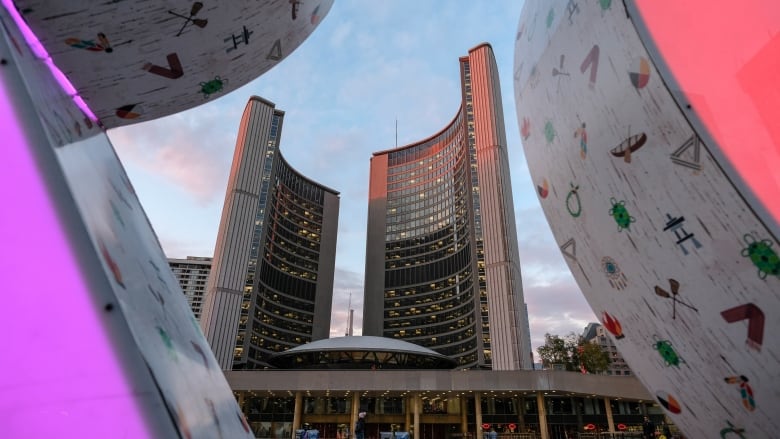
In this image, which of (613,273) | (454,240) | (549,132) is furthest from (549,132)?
(454,240)

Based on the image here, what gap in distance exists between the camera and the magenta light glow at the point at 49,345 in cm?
109

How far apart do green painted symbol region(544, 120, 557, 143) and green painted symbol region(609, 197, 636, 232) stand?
0.74 metres

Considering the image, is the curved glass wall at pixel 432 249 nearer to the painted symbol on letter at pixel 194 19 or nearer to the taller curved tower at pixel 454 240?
the taller curved tower at pixel 454 240

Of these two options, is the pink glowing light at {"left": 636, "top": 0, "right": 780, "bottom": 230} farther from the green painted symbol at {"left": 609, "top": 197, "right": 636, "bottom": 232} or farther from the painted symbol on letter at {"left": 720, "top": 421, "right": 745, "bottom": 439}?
the painted symbol on letter at {"left": 720, "top": 421, "right": 745, "bottom": 439}

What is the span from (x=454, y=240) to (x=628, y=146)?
96188 mm

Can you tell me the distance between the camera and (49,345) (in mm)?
1135

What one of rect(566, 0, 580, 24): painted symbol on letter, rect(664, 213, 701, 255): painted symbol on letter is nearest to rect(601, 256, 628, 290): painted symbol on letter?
rect(664, 213, 701, 255): painted symbol on letter

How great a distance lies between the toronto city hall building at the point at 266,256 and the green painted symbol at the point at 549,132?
2189 inches

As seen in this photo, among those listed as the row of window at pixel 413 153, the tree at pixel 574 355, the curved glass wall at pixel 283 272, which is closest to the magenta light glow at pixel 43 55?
the tree at pixel 574 355

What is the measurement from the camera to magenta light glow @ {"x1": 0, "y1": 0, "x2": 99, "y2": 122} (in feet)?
5.89

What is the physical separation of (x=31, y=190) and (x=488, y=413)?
50.5 meters

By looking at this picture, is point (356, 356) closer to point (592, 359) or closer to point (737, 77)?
point (592, 359)

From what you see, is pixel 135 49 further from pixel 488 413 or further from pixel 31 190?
pixel 488 413

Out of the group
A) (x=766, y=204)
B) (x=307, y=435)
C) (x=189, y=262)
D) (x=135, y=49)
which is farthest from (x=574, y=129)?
(x=189, y=262)
